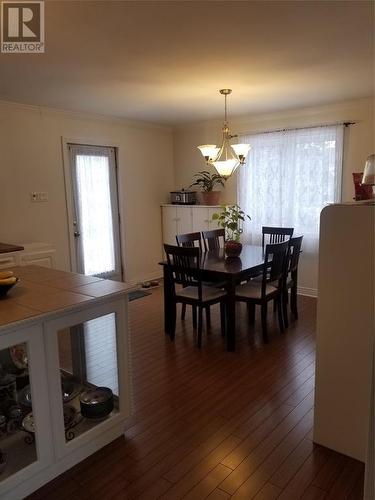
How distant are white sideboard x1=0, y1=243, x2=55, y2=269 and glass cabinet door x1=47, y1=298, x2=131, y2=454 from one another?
1925 millimetres

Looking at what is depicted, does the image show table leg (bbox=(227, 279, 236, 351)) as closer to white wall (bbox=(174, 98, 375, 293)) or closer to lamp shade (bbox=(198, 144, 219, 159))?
lamp shade (bbox=(198, 144, 219, 159))

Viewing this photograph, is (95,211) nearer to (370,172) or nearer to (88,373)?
(88,373)

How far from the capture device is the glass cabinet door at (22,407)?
176cm

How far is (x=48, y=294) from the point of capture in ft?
6.81

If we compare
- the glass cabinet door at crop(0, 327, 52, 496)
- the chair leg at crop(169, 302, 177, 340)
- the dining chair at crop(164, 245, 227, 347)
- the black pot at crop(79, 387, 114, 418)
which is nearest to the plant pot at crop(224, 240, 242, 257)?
the dining chair at crop(164, 245, 227, 347)

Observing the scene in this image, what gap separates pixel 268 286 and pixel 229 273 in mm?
656

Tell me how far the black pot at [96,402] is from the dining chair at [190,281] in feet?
4.74

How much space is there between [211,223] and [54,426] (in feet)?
13.8

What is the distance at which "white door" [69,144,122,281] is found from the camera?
5.02 meters

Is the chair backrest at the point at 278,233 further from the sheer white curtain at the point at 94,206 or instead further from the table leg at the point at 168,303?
the sheer white curtain at the point at 94,206

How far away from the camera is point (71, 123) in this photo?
482 cm

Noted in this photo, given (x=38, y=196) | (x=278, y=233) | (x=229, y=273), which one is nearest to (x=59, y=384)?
(x=229, y=273)

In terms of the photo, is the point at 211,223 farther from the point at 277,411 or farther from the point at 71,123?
the point at 277,411

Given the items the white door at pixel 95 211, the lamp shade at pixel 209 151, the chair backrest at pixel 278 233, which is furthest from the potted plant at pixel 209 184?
the lamp shade at pixel 209 151
